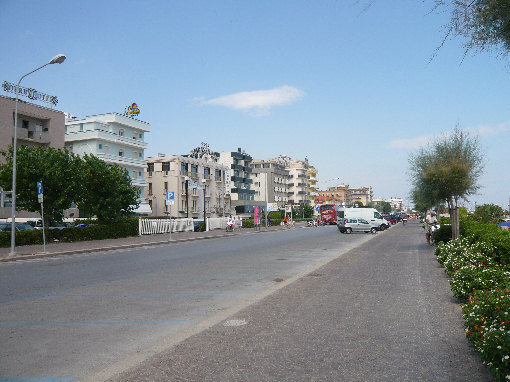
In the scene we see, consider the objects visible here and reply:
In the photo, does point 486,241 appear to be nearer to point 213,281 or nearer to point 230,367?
point 213,281

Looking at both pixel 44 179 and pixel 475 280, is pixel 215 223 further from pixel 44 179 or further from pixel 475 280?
pixel 475 280

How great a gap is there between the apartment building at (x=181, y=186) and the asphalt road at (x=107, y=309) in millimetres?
60936

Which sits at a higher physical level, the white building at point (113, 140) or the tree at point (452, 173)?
the white building at point (113, 140)

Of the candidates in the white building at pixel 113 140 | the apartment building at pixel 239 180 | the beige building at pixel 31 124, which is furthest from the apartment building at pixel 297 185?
the beige building at pixel 31 124

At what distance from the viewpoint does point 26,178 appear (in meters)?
27.2

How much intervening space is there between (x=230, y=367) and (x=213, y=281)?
678cm

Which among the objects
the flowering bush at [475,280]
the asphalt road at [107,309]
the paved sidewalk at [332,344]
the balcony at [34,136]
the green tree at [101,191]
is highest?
the balcony at [34,136]

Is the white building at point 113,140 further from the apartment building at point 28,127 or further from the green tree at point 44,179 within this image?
the green tree at point 44,179

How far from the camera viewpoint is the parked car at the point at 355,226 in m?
41.5

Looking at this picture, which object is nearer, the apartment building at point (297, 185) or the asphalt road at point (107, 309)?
the asphalt road at point (107, 309)

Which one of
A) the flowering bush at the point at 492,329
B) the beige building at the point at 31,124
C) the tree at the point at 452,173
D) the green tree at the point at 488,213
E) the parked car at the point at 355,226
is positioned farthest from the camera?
the beige building at the point at 31,124

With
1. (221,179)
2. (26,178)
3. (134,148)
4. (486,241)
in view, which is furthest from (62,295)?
(221,179)

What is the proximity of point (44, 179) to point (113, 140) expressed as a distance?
36147 millimetres

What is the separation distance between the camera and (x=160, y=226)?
4091 centimetres
